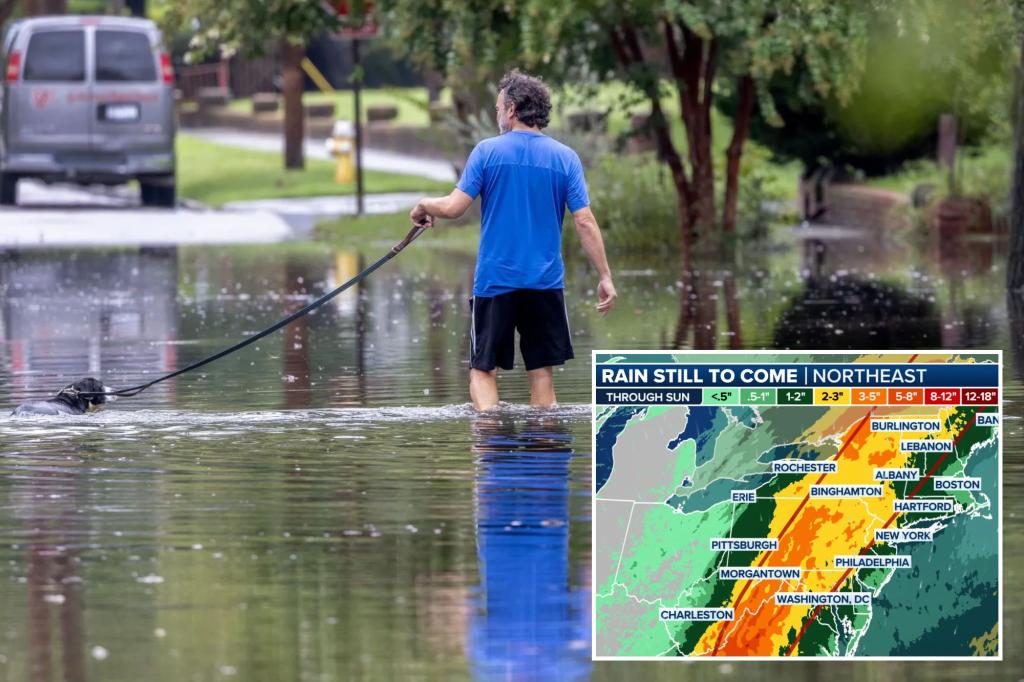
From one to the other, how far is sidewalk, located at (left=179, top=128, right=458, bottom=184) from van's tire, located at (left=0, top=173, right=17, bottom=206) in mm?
7111

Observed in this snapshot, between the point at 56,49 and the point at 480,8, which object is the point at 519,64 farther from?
the point at 56,49

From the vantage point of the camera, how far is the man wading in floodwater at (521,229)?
37.8ft

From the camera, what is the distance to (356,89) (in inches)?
1282

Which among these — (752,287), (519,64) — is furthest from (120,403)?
(519,64)

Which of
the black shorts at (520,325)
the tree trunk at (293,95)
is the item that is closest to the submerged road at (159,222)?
the tree trunk at (293,95)

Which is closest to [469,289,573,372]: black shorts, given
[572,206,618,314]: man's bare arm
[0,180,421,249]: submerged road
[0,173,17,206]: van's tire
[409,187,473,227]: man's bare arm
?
[572,206,618,314]: man's bare arm

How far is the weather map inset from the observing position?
6.45m

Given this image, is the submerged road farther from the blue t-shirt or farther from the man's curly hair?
the man's curly hair

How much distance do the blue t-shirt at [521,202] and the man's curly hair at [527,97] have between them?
12 cm

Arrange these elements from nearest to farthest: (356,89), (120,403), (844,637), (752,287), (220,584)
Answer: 1. (844,637)
2. (220,584)
3. (120,403)
4. (752,287)
5. (356,89)

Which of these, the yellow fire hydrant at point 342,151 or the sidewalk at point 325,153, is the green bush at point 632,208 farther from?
the yellow fire hydrant at point 342,151

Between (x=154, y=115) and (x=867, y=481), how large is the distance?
27.8m

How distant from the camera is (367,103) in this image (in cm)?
5850

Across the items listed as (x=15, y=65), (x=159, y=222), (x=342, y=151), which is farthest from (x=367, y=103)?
(x=159, y=222)
